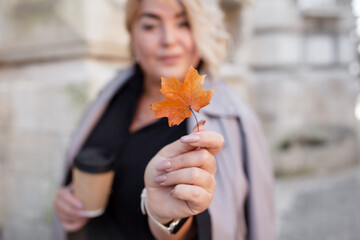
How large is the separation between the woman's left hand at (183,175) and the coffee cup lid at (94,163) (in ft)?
1.30

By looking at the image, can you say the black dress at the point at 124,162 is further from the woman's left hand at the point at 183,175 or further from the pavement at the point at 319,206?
the pavement at the point at 319,206

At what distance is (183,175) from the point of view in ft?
1.52

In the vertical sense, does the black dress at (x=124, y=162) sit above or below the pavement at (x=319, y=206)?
above

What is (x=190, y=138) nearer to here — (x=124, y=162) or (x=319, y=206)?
(x=124, y=162)

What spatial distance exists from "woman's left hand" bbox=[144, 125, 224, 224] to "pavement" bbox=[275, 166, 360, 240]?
2.26 metres

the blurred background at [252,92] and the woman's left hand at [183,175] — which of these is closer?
the woman's left hand at [183,175]

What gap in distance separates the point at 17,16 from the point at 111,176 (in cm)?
160

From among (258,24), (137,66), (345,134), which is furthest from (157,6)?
(345,134)

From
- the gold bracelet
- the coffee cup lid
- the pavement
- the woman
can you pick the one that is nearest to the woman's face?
the woman

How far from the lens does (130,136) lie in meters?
0.99

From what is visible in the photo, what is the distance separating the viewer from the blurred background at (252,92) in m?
1.79

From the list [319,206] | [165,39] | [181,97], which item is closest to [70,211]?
[165,39]

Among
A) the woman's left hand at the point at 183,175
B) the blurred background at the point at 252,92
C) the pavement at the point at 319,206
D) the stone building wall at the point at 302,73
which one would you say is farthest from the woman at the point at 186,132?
the stone building wall at the point at 302,73

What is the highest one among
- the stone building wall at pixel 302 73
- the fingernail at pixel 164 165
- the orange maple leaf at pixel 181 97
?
the orange maple leaf at pixel 181 97
